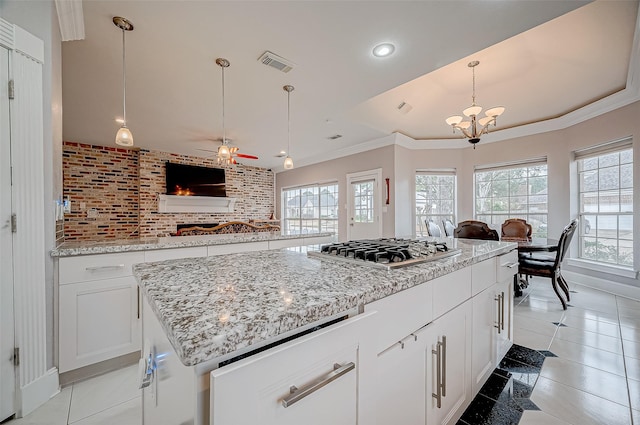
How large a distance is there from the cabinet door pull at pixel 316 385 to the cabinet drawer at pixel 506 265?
1.47 meters

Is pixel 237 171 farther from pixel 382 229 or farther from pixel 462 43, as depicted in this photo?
pixel 462 43

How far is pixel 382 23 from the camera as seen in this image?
6.30 ft

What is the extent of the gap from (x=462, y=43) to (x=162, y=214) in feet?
19.6

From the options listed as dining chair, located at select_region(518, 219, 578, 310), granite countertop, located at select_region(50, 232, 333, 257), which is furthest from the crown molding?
dining chair, located at select_region(518, 219, 578, 310)

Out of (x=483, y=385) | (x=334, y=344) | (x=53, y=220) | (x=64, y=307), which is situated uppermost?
(x=53, y=220)

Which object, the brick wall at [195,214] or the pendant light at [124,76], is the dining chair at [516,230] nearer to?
the pendant light at [124,76]

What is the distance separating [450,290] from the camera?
1.17 meters

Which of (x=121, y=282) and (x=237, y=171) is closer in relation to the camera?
(x=121, y=282)

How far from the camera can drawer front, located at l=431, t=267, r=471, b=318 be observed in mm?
1082

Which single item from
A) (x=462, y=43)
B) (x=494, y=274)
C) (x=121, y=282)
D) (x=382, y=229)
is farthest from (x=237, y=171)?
(x=494, y=274)

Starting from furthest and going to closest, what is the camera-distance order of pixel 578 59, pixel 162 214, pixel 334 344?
pixel 162 214 < pixel 578 59 < pixel 334 344

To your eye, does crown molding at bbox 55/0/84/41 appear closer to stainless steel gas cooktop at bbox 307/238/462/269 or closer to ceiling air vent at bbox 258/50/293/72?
ceiling air vent at bbox 258/50/293/72

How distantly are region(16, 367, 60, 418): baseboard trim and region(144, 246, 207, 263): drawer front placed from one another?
2.71 ft

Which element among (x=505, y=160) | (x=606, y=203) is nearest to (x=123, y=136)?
(x=505, y=160)
